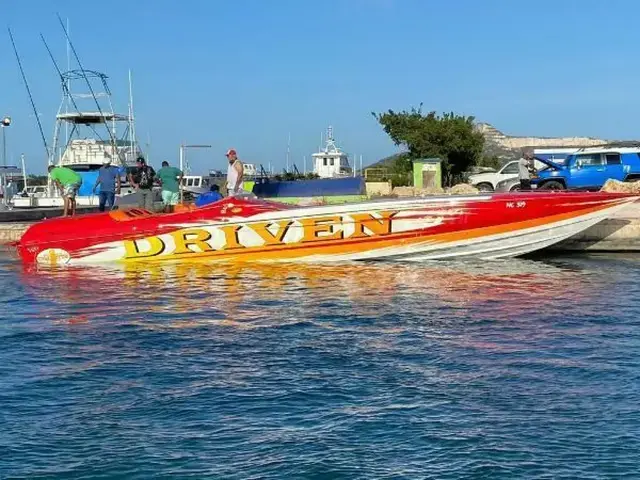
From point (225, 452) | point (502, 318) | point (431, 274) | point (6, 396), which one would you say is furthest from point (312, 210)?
point (225, 452)

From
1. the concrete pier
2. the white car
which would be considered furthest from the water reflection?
the white car

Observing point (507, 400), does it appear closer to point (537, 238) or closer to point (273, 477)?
point (273, 477)

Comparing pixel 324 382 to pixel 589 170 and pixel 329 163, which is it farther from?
pixel 329 163

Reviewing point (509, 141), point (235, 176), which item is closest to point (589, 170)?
point (235, 176)

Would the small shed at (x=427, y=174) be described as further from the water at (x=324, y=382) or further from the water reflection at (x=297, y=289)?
the water at (x=324, y=382)

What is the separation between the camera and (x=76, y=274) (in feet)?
44.5

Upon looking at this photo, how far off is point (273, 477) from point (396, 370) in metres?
2.37

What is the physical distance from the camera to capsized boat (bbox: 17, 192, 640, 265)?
46.2 feet

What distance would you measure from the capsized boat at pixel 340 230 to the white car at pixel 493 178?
16903mm

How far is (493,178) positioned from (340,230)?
63.3 feet

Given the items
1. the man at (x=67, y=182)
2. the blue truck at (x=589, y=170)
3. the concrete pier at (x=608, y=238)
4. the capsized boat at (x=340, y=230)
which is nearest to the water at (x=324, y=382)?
the capsized boat at (x=340, y=230)

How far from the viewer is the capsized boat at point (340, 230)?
14070mm

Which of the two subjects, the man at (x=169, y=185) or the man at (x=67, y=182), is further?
the man at (x=67, y=182)

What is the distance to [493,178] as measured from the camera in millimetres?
32312
